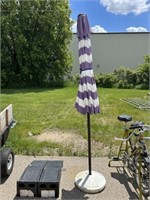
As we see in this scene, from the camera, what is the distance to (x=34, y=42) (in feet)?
60.4

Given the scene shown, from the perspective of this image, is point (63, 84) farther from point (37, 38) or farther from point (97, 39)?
point (97, 39)

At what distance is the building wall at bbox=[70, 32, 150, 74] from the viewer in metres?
23.7

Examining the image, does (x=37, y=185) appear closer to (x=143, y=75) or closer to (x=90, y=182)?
(x=90, y=182)

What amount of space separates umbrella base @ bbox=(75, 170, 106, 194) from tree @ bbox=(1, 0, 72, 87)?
1551 centimetres

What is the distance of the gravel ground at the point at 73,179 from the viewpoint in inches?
121

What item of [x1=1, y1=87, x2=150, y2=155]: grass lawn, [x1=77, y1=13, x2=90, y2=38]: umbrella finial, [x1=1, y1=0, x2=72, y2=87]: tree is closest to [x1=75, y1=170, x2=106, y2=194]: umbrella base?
[x1=1, y1=87, x2=150, y2=155]: grass lawn

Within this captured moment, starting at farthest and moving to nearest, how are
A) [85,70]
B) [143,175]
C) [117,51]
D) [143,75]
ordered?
[117,51] < [143,75] < [85,70] < [143,175]

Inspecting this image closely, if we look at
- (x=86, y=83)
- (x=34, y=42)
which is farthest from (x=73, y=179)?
(x=34, y=42)

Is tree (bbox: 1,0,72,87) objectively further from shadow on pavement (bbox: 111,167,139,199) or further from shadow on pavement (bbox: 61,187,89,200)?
shadow on pavement (bbox: 61,187,89,200)

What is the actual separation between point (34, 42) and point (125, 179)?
16.2 metres

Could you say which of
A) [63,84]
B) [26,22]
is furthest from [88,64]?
[26,22]

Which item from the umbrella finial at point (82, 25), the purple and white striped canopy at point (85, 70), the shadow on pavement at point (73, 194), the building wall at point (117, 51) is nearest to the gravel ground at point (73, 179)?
the shadow on pavement at point (73, 194)

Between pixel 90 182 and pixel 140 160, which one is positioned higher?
pixel 140 160

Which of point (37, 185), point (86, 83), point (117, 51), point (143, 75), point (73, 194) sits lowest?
point (73, 194)
